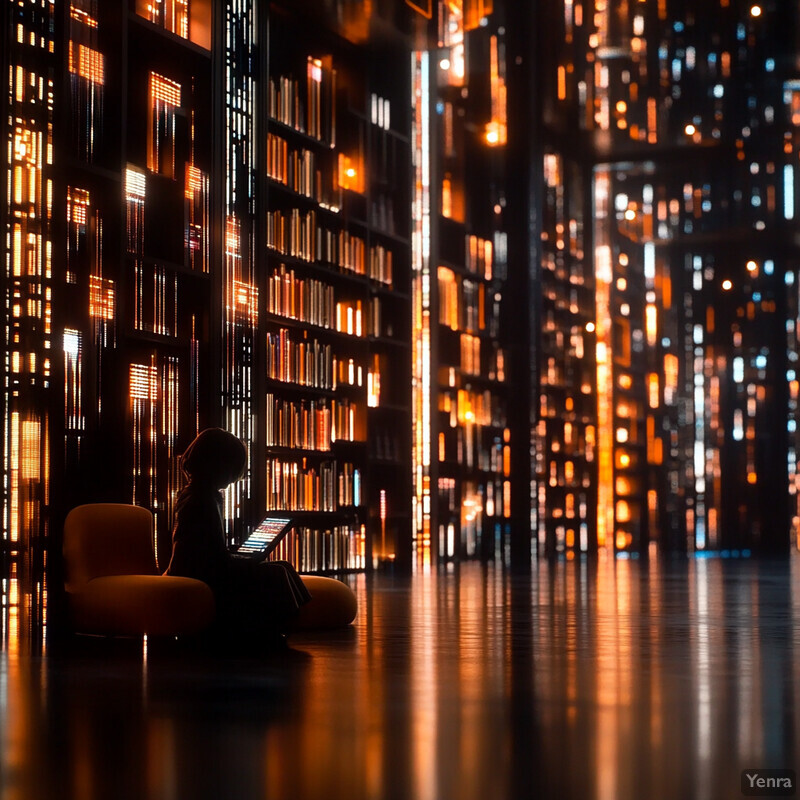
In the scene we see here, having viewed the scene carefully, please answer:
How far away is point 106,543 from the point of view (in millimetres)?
7145

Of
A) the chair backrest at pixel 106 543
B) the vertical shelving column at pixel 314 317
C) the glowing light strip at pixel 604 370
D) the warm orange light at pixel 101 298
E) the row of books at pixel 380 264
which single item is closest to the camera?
the chair backrest at pixel 106 543

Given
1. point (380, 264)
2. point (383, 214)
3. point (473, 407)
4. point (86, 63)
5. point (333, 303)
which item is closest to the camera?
point (86, 63)

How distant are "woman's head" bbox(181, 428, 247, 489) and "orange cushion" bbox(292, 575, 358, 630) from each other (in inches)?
31.6

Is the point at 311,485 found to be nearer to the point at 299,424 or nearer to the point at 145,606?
the point at 299,424

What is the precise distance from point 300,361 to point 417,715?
9843 millimetres

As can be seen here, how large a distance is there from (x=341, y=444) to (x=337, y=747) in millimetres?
11190

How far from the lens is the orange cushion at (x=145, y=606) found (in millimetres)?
6527

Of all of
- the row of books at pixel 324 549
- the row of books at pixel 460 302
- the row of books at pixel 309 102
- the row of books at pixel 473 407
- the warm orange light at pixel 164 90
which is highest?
Result: the row of books at pixel 309 102

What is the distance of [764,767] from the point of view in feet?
10.3

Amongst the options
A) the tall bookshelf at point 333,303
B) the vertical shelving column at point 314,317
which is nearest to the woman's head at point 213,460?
the tall bookshelf at point 333,303

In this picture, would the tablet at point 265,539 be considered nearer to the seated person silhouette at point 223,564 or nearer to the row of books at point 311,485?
the seated person silhouette at point 223,564

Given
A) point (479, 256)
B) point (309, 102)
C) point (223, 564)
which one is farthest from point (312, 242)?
point (223, 564)

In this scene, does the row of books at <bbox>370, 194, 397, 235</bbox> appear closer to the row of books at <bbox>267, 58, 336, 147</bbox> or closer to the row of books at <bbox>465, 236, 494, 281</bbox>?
the row of books at <bbox>267, 58, 336, 147</bbox>

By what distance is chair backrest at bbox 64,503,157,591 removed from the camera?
704cm
